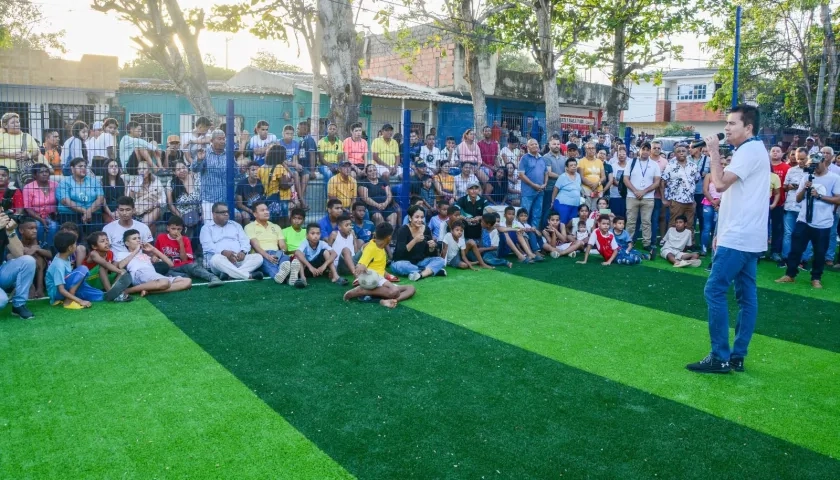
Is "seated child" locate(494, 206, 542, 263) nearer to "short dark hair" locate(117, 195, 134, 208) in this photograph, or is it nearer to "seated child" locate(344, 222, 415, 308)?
"seated child" locate(344, 222, 415, 308)

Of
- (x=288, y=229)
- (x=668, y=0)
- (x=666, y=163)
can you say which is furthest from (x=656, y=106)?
(x=288, y=229)

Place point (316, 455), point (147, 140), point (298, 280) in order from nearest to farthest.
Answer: point (316, 455) → point (298, 280) → point (147, 140)

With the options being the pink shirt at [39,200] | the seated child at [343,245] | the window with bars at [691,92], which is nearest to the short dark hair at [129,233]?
the pink shirt at [39,200]

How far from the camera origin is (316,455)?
4.20 metres

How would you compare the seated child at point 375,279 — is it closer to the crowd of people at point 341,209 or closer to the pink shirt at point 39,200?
the crowd of people at point 341,209

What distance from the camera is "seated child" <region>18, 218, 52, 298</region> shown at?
7.98m

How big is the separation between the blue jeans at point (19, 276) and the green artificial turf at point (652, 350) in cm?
407

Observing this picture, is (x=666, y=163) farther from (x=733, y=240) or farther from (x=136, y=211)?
(x=136, y=211)

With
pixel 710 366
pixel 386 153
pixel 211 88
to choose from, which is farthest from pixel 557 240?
pixel 211 88

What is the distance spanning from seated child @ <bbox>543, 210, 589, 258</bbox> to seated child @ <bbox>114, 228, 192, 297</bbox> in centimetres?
607

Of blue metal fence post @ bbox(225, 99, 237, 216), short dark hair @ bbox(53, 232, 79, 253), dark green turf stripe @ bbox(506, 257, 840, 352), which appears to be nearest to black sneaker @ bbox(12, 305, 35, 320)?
short dark hair @ bbox(53, 232, 79, 253)

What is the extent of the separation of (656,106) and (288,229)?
3950 centimetres

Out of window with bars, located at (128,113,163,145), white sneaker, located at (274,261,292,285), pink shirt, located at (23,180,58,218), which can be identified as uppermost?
window with bars, located at (128,113,163,145)

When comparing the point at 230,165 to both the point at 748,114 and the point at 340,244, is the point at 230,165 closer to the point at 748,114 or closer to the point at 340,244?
the point at 340,244
